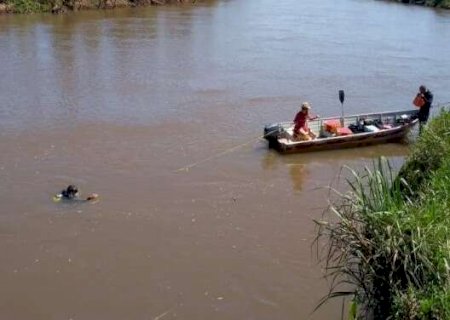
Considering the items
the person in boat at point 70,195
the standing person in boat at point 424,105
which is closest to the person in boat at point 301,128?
the standing person in boat at point 424,105

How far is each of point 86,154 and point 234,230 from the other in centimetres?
468

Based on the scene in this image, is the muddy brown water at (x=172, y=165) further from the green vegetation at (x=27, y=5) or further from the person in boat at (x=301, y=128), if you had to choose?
the green vegetation at (x=27, y=5)

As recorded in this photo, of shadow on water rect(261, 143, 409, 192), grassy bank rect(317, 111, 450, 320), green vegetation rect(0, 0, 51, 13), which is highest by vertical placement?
green vegetation rect(0, 0, 51, 13)

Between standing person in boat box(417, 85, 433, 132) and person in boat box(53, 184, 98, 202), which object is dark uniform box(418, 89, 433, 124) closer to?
standing person in boat box(417, 85, 433, 132)

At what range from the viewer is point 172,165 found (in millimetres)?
12281

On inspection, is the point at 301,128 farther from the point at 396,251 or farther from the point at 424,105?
the point at 396,251

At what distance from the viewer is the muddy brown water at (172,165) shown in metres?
7.85

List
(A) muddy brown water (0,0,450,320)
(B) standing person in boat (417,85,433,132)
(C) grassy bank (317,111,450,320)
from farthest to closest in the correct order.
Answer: (B) standing person in boat (417,85,433,132)
(A) muddy brown water (0,0,450,320)
(C) grassy bank (317,111,450,320)

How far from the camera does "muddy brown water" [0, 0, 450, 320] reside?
7848 mm

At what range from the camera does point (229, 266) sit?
8.40m

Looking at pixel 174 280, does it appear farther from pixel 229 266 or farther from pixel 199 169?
pixel 199 169

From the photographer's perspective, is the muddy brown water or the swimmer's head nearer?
the muddy brown water

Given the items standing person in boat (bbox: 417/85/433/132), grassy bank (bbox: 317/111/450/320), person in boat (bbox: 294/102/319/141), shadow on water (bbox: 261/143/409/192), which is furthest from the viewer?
standing person in boat (bbox: 417/85/433/132)

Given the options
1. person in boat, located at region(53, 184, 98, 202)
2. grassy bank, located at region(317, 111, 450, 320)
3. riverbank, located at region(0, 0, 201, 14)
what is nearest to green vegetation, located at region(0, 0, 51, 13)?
riverbank, located at region(0, 0, 201, 14)
